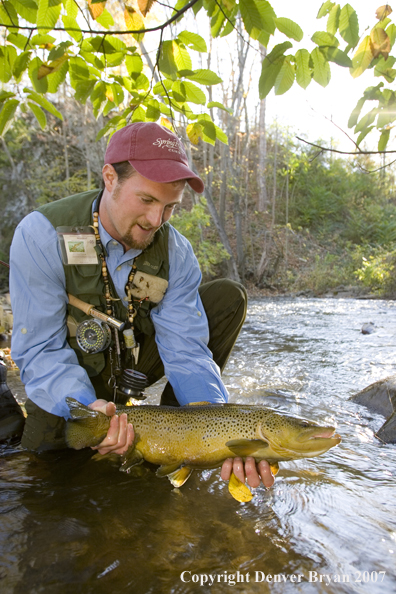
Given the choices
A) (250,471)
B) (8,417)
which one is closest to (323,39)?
(250,471)

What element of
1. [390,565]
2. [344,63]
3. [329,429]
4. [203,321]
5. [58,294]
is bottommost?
[390,565]

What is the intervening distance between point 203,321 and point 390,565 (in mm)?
1720

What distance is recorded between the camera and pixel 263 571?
1769mm

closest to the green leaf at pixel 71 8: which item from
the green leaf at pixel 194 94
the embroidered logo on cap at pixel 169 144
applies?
the green leaf at pixel 194 94

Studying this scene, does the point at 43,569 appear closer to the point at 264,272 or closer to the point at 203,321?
the point at 203,321

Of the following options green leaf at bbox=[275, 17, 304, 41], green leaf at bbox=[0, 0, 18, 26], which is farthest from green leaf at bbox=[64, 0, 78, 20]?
green leaf at bbox=[275, 17, 304, 41]

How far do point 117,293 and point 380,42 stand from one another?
210cm

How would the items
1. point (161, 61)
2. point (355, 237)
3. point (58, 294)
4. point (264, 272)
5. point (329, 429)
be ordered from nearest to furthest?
point (329, 429) < point (161, 61) < point (58, 294) < point (264, 272) < point (355, 237)

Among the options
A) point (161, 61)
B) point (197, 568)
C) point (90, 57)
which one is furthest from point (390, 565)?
point (90, 57)

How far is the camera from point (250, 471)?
82.6 inches

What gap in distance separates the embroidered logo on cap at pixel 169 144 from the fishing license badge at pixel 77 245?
739mm

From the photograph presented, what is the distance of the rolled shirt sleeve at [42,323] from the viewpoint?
2.40 m

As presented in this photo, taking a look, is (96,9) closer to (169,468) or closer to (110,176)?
(110,176)

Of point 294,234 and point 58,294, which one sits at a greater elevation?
point 294,234
